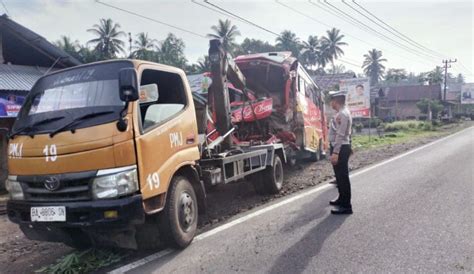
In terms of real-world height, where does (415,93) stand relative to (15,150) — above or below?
below

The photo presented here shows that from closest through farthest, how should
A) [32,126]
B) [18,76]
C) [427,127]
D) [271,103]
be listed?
[32,126] → [271,103] → [18,76] → [427,127]

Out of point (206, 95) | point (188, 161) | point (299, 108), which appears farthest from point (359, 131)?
point (188, 161)

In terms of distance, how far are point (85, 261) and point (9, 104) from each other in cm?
868

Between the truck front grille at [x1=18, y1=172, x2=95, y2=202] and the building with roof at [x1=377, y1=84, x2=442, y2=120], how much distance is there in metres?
59.8

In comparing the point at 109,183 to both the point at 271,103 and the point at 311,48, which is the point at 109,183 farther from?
the point at 311,48

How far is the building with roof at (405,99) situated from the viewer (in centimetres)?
6019

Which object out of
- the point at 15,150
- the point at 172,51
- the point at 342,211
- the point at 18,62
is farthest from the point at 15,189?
the point at 172,51

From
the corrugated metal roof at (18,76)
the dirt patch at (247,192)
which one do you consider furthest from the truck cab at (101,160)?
the corrugated metal roof at (18,76)

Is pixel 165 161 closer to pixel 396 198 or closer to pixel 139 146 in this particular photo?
pixel 139 146

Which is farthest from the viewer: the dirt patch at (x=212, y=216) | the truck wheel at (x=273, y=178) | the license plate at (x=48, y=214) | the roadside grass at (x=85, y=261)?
the truck wheel at (x=273, y=178)

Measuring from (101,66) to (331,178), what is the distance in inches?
257

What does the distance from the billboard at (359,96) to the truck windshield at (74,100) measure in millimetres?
20661

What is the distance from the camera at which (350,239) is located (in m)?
4.84

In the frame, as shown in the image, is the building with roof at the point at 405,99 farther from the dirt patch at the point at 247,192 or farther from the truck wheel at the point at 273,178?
the truck wheel at the point at 273,178
